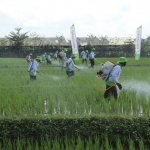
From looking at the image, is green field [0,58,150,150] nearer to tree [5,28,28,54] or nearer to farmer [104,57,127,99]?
farmer [104,57,127,99]

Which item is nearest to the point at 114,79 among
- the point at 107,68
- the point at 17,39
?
the point at 107,68

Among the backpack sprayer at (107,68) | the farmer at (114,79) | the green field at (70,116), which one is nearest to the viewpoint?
the green field at (70,116)

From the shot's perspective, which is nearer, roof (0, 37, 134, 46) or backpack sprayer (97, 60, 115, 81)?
backpack sprayer (97, 60, 115, 81)

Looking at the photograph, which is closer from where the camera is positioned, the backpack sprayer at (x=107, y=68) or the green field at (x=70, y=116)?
the green field at (x=70, y=116)

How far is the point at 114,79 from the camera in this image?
8266 millimetres

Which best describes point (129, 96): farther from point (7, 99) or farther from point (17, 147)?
point (17, 147)

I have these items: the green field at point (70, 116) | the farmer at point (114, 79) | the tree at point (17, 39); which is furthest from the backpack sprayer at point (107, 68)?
the tree at point (17, 39)

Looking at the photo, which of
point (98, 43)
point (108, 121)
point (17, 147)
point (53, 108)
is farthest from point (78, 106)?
point (98, 43)

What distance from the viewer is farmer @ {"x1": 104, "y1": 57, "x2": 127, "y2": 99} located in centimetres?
826

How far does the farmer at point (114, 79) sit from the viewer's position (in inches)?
325

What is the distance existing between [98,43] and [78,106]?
1340 inches

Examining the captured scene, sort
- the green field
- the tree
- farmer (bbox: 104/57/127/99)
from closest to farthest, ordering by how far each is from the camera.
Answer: the green field, farmer (bbox: 104/57/127/99), the tree

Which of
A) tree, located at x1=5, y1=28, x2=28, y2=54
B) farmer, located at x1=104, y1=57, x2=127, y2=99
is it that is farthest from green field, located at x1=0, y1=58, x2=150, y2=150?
tree, located at x1=5, y1=28, x2=28, y2=54

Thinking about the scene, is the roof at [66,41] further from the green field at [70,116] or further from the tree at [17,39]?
the green field at [70,116]
